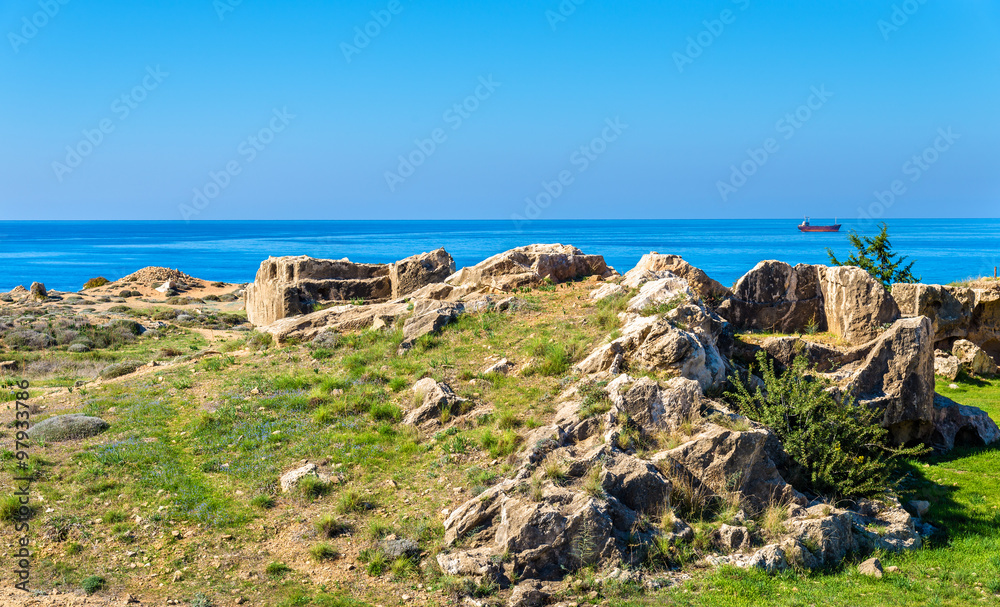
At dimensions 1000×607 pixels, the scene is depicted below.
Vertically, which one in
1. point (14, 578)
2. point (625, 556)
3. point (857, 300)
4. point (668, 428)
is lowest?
point (625, 556)

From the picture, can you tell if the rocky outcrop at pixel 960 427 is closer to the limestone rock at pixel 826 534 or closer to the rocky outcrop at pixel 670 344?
the rocky outcrop at pixel 670 344

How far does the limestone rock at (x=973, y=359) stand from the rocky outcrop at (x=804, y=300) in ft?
32.5

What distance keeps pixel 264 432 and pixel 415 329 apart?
584 centimetres

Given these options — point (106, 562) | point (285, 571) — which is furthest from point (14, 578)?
point (285, 571)

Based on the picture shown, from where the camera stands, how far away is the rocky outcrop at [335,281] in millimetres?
27297

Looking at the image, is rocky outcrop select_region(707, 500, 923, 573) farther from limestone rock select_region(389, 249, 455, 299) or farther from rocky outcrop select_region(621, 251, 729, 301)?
limestone rock select_region(389, 249, 455, 299)

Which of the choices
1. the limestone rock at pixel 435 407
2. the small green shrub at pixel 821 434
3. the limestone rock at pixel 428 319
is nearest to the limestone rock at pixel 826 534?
the small green shrub at pixel 821 434

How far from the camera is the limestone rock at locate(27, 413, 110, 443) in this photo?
1531cm

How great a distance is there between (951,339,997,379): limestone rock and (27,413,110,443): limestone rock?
27217 mm

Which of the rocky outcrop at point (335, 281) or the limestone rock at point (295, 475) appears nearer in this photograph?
the limestone rock at point (295, 475)

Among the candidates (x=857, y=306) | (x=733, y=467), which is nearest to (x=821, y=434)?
(x=733, y=467)

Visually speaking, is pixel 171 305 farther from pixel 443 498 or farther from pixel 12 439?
pixel 443 498

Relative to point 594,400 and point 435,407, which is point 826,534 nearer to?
point 594,400

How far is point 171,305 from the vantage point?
168 feet
